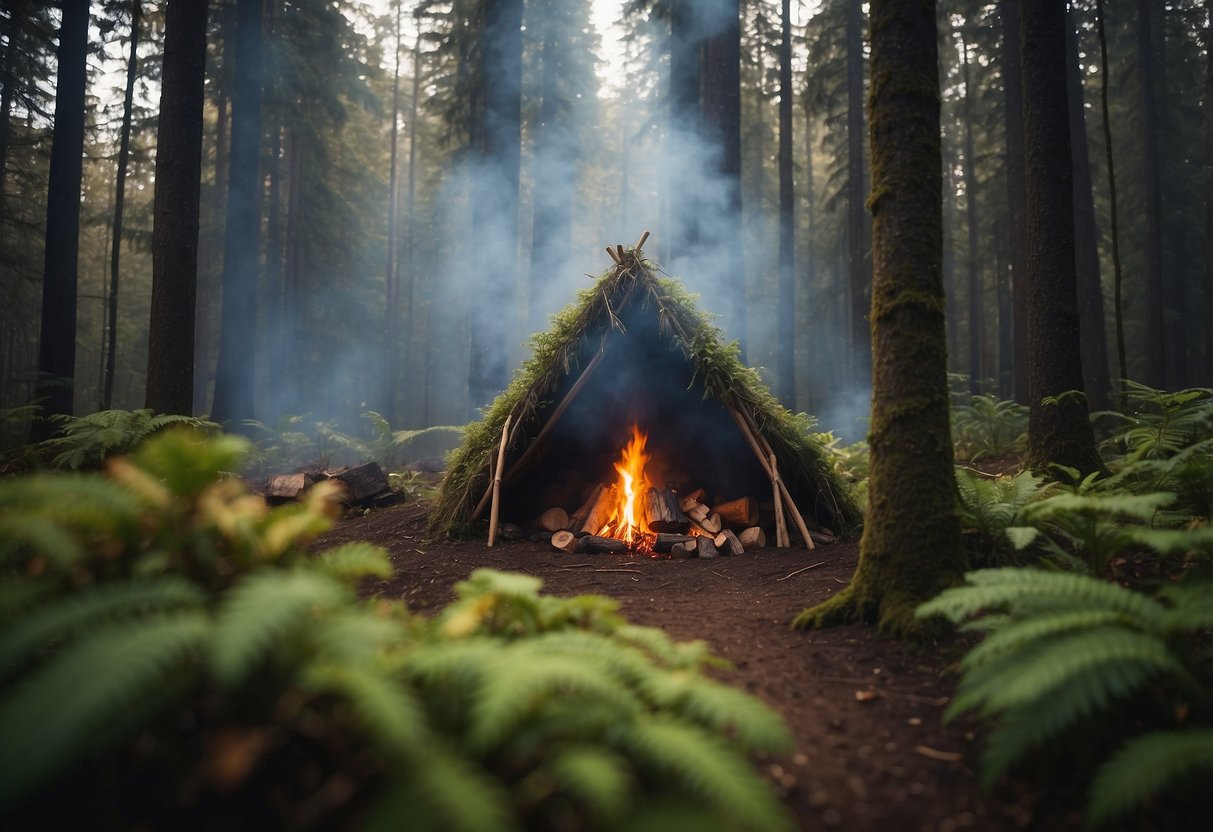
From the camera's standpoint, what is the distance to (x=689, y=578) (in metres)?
5.29

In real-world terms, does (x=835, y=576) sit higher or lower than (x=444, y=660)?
lower

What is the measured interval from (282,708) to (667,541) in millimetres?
5070

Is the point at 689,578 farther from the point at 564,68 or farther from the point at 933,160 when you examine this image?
the point at 564,68

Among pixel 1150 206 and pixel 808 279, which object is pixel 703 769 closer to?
pixel 1150 206

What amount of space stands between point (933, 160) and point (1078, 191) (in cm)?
1184

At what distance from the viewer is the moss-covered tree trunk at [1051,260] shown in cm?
531

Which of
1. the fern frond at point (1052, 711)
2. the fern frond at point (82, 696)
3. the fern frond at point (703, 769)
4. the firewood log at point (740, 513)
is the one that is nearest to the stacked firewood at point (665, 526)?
the firewood log at point (740, 513)

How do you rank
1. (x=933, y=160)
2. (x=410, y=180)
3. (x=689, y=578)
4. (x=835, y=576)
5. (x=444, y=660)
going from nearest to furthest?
1. (x=444, y=660)
2. (x=933, y=160)
3. (x=835, y=576)
4. (x=689, y=578)
5. (x=410, y=180)

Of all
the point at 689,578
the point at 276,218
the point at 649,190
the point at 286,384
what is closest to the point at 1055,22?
the point at 689,578

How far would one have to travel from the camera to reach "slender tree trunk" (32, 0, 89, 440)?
10.4 metres

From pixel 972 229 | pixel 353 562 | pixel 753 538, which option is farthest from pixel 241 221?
pixel 972 229

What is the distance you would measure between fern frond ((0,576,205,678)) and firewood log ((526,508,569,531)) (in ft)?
16.8

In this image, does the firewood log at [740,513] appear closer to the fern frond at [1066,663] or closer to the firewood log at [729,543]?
the firewood log at [729,543]

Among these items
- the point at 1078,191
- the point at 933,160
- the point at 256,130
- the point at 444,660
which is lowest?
the point at 444,660
